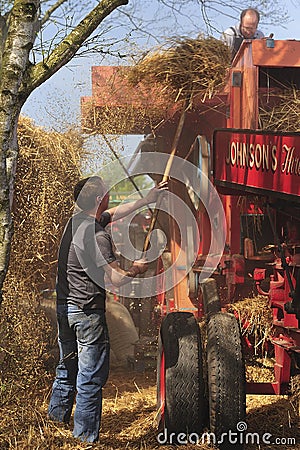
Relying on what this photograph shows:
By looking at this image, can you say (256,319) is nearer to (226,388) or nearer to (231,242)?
(231,242)

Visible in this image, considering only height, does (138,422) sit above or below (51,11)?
below

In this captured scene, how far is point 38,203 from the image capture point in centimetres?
539

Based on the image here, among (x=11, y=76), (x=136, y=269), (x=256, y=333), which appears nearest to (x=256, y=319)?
(x=256, y=333)

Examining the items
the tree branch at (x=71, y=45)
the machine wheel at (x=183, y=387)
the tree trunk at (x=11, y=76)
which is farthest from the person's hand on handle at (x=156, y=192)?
the tree trunk at (x=11, y=76)

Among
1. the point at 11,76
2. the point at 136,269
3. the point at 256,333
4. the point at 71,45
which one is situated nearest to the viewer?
the point at 11,76

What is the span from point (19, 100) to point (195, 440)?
7.04 ft

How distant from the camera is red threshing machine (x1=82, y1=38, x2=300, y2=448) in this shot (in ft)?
12.5

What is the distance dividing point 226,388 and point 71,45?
2022 millimetres

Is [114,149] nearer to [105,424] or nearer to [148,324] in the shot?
[148,324]

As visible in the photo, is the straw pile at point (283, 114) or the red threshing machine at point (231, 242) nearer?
the red threshing machine at point (231, 242)

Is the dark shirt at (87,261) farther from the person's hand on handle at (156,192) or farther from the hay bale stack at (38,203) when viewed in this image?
the hay bale stack at (38,203)

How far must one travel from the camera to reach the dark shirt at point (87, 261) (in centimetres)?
416

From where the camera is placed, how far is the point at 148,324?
715 cm

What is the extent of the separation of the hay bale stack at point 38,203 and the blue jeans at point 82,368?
3.32ft
